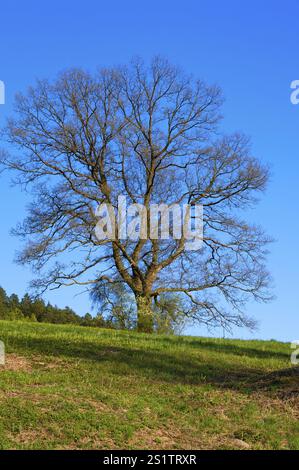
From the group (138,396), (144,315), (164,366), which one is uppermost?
(144,315)

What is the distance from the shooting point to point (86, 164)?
29.1m

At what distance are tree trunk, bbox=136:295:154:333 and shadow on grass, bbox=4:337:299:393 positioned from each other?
9978 millimetres

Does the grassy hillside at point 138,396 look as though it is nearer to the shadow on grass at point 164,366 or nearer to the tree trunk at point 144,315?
the shadow on grass at point 164,366

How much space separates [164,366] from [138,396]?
3.17 metres

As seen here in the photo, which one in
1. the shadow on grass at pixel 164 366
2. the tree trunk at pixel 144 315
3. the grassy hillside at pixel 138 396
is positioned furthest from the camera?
the tree trunk at pixel 144 315

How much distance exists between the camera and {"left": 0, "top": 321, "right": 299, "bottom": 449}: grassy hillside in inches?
398

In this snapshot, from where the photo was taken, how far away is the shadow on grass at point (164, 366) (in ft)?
46.0

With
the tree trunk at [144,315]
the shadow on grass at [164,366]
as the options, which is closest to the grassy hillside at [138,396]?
the shadow on grass at [164,366]

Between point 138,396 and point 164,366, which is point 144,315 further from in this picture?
point 138,396

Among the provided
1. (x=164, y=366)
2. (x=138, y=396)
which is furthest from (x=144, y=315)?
(x=138, y=396)

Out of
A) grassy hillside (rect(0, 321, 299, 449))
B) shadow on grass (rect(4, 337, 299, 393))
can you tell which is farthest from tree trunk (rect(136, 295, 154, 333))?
shadow on grass (rect(4, 337, 299, 393))

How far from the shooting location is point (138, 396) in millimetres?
12211

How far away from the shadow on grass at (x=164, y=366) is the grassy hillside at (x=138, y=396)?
0.09 feet
